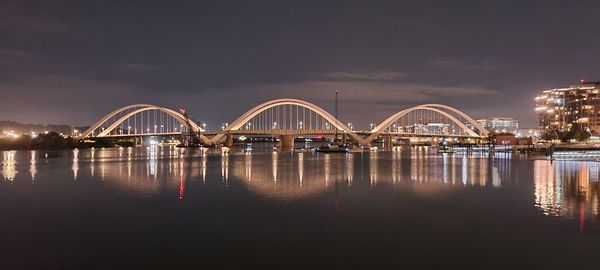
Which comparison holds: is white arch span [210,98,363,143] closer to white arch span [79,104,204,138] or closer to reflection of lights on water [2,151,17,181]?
white arch span [79,104,204,138]

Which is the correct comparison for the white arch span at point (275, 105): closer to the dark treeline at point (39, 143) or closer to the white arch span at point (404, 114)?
the white arch span at point (404, 114)

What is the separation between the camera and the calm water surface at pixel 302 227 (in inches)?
375

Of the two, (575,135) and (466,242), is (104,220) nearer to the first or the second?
(466,242)

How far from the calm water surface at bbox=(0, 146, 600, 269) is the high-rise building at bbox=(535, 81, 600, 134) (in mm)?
98875

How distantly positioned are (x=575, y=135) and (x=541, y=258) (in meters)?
91.2

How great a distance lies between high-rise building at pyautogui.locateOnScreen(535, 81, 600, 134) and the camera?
10750cm

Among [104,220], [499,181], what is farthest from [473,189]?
[104,220]

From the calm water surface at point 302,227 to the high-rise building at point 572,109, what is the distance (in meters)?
98.9

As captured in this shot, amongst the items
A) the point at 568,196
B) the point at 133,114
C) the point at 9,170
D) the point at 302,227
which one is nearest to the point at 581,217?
the point at 568,196

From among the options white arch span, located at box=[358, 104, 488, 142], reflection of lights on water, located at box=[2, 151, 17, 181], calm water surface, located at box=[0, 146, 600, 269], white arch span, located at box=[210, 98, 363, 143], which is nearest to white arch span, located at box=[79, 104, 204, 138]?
white arch span, located at box=[210, 98, 363, 143]

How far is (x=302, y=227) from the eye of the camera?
12500 millimetres

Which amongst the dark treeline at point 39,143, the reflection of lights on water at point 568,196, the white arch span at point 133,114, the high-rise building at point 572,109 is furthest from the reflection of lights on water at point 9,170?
the high-rise building at point 572,109

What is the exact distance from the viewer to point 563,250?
10102mm

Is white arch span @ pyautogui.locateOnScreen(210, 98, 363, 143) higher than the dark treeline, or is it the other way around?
white arch span @ pyautogui.locateOnScreen(210, 98, 363, 143)
